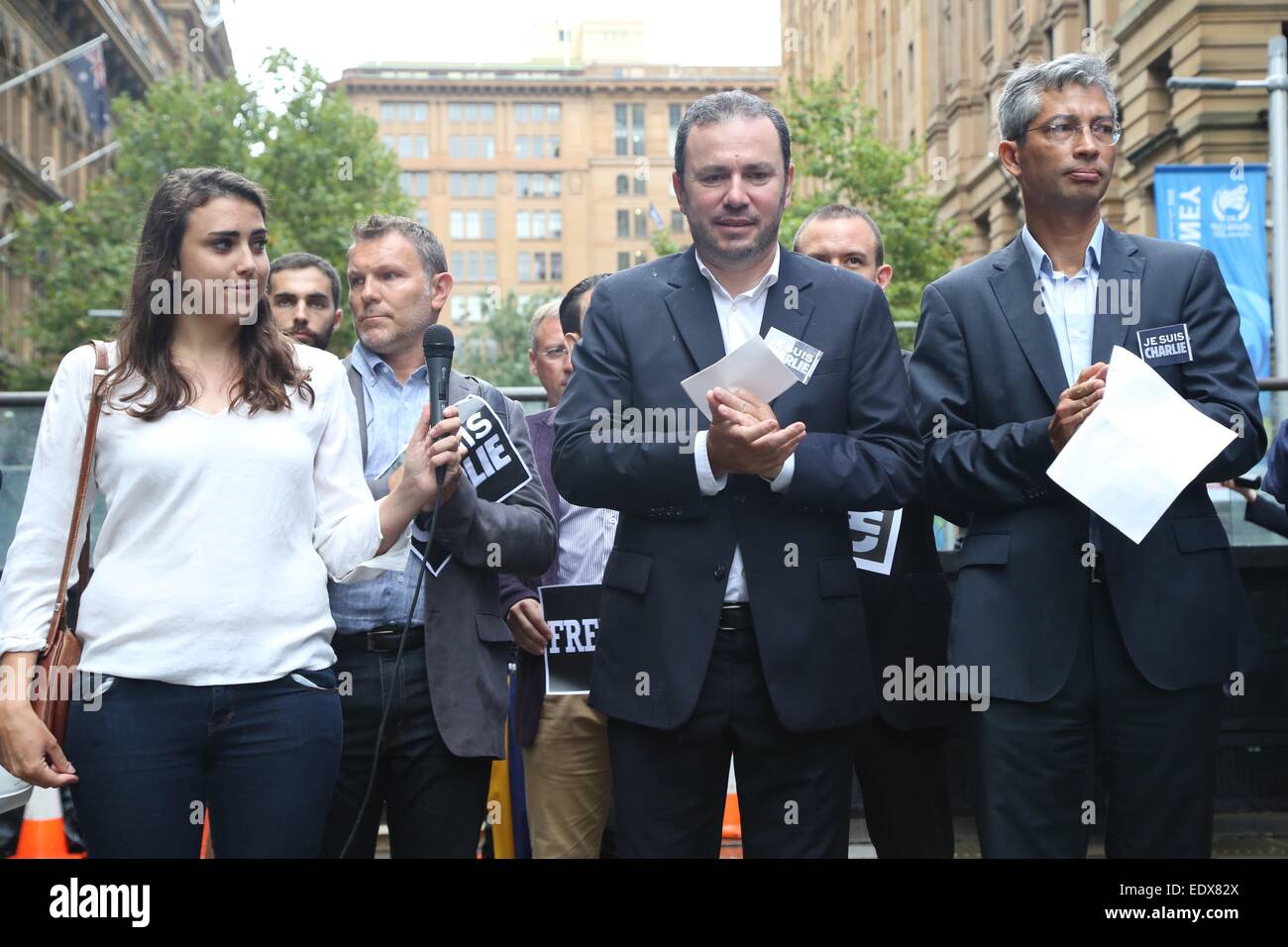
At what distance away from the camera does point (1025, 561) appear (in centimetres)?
359

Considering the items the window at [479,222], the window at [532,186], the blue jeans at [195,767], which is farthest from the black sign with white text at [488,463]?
the window at [479,222]

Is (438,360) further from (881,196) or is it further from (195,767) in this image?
(881,196)

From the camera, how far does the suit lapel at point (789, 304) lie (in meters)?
3.59

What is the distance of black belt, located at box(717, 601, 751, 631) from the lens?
3487mm

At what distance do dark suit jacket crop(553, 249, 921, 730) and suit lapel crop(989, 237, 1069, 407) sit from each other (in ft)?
1.07

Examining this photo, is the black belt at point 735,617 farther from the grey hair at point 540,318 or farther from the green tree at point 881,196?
the green tree at point 881,196

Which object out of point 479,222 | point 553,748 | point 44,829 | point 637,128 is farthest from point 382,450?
point 479,222

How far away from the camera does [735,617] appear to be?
3.49m

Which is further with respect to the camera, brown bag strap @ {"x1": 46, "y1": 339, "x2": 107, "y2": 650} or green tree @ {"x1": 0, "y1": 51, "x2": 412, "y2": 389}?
green tree @ {"x1": 0, "y1": 51, "x2": 412, "y2": 389}

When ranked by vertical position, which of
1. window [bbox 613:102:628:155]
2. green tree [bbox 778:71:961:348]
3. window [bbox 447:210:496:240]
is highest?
window [bbox 613:102:628:155]

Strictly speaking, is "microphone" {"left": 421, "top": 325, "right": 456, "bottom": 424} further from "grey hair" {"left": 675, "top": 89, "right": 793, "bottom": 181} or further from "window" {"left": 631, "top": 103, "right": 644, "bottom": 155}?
"window" {"left": 631, "top": 103, "right": 644, "bottom": 155}

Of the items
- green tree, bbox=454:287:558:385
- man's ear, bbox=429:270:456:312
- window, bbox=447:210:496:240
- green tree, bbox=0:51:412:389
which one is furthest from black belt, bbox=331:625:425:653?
window, bbox=447:210:496:240
